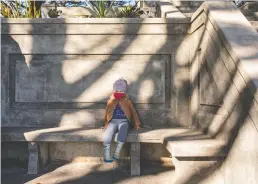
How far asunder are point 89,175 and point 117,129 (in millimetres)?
730

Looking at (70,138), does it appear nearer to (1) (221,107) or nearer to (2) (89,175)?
(2) (89,175)

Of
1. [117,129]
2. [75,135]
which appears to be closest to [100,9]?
[117,129]

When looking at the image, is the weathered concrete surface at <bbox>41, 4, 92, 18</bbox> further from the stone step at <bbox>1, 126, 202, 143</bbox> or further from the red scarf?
the stone step at <bbox>1, 126, 202, 143</bbox>

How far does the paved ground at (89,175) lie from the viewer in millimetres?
3453

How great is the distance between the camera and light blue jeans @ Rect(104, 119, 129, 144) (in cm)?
365

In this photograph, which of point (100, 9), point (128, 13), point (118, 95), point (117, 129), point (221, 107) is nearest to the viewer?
point (221, 107)

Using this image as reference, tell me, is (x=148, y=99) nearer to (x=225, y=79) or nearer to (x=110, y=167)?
(x=110, y=167)

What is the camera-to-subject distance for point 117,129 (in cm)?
392

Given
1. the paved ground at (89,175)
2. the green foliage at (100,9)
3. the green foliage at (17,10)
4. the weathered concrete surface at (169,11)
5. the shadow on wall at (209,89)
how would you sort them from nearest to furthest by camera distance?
1. the shadow on wall at (209,89)
2. the paved ground at (89,175)
3. the weathered concrete surface at (169,11)
4. the green foliage at (17,10)
5. the green foliage at (100,9)

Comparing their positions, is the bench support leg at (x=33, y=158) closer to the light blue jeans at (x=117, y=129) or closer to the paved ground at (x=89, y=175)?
the paved ground at (x=89, y=175)

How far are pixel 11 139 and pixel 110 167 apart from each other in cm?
142

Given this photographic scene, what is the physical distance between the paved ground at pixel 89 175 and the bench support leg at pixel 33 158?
0.34 ft

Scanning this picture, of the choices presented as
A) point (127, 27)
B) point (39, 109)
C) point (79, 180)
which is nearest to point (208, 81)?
point (127, 27)

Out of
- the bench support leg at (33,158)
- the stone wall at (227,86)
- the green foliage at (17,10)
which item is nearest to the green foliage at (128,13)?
the green foliage at (17,10)
